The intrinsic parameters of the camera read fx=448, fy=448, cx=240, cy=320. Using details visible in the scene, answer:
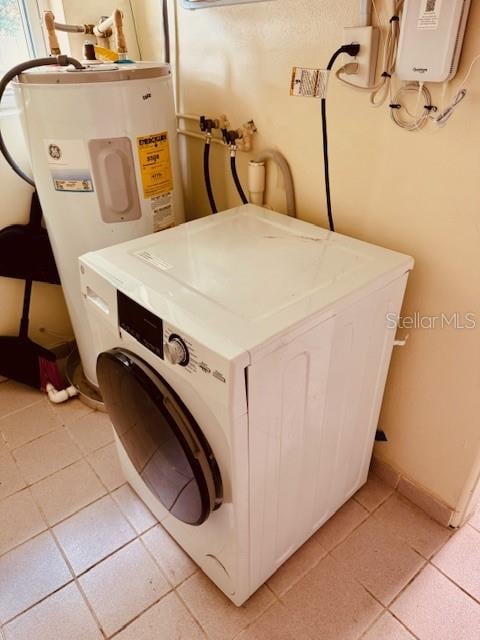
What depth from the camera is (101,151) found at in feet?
4.35

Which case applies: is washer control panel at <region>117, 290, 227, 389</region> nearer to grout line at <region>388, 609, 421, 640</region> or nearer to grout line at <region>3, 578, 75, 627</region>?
grout line at <region>3, 578, 75, 627</region>

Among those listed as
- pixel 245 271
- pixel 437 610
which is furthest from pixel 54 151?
pixel 437 610

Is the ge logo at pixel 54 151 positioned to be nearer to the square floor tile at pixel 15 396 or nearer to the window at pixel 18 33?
the window at pixel 18 33

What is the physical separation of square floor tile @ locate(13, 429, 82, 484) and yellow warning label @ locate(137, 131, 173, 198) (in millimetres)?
994

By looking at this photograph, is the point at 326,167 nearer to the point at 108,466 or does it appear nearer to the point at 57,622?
the point at 108,466

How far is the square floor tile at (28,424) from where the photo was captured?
5.76ft

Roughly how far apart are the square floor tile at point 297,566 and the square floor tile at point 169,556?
24 cm

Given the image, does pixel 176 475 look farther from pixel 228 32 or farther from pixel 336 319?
pixel 228 32

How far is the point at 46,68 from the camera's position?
1342mm

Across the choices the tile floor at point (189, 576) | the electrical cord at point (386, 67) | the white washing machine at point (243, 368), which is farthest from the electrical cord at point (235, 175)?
the tile floor at point (189, 576)

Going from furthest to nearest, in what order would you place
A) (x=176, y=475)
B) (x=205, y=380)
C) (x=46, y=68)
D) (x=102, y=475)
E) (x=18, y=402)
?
(x=18, y=402) < (x=102, y=475) < (x=46, y=68) < (x=176, y=475) < (x=205, y=380)

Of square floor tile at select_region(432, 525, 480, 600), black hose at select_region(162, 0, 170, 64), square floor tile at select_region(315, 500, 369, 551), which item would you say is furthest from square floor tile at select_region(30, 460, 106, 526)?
black hose at select_region(162, 0, 170, 64)

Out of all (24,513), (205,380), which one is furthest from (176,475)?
(24,513)

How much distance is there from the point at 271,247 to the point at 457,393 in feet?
2.15
